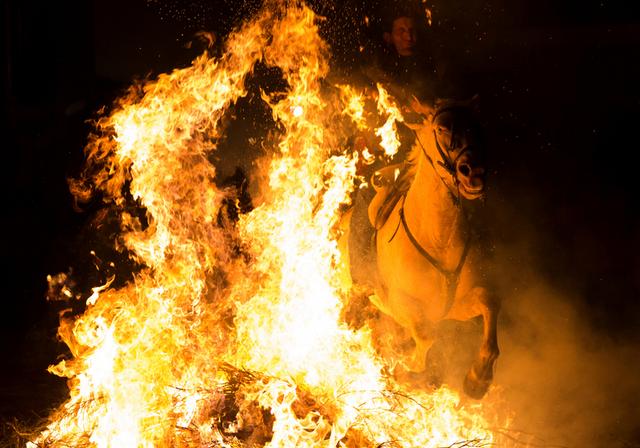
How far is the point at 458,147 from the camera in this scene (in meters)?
5.07

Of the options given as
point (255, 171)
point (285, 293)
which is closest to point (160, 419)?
point (285, 293)

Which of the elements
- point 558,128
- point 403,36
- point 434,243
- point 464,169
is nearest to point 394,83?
point 403,36

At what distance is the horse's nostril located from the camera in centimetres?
499

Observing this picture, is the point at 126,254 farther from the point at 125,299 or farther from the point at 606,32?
the point at 606,32

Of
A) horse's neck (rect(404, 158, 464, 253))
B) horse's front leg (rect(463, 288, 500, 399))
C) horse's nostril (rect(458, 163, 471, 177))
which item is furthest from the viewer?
horse's front leg (rect(463, 288, 500, 399))

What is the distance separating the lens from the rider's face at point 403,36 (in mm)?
5973

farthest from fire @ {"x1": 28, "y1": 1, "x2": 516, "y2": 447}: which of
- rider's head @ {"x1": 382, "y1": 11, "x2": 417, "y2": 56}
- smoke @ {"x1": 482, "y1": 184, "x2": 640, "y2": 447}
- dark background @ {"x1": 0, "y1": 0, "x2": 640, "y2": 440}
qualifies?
dark background @ {"x1": 0, "y1": 0, "x2": 640, "y2": 440}

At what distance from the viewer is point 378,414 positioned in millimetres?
5250

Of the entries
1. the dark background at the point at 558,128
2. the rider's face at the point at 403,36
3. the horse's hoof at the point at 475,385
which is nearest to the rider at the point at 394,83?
the rider's face at the point at 403,36

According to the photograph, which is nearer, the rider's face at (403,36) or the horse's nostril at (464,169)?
the horse's nostril at (464,169)

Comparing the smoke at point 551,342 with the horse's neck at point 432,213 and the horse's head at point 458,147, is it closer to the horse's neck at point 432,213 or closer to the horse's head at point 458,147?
the horse's neck at point 432,213

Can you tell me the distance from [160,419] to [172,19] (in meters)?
5.56

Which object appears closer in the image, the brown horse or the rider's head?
the brown horse

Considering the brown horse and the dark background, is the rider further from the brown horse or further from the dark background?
the dark background
